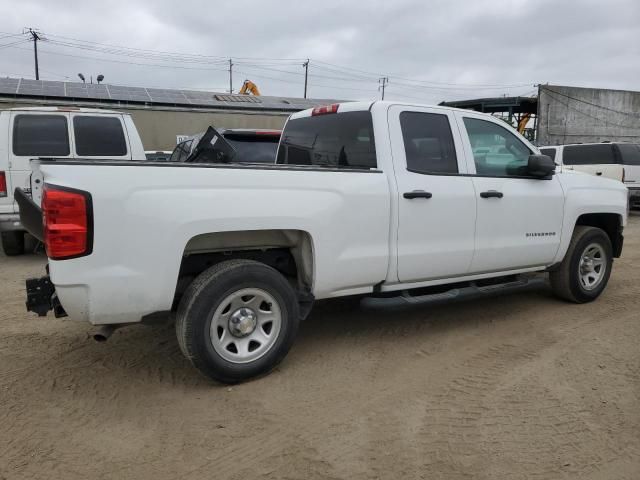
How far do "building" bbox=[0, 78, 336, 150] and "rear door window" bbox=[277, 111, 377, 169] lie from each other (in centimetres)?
1351

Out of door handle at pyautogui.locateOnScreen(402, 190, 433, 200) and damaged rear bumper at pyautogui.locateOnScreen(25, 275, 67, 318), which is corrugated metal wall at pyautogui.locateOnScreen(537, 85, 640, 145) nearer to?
door handle at pyautogui.locateOnScreen(402, 190, 433, 200)

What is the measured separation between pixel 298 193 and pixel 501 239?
208 centimetres

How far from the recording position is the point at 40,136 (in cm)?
773

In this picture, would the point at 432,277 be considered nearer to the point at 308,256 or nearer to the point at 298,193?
the point at 308,256

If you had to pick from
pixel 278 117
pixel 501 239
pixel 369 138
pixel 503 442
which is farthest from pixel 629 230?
pixel 278 117

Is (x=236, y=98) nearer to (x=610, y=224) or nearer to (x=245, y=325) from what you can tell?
(x=610, y=224)

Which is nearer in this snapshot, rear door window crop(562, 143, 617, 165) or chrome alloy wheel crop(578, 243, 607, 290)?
chrome alloy wheel crop(578, 243, 607, 290)

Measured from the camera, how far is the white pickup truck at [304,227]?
3041 millimetres

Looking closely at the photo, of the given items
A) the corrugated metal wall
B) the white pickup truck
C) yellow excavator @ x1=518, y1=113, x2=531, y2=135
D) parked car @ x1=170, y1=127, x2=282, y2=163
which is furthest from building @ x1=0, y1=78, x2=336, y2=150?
yellow excavator @ x1=518, y1=113, x2=531, y2=135

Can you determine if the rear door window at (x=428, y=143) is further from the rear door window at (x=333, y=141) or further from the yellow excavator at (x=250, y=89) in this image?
the yellow excavator at (x=250, y=89)

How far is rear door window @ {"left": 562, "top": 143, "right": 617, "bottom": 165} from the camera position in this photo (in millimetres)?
13914

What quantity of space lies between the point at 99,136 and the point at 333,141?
16.7 feet

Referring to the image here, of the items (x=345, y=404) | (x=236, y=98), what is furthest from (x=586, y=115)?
(x=345, y=404)

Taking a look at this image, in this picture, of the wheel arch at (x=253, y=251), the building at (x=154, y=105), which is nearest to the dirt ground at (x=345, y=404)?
the wheel arch at (x=253, y=251)
